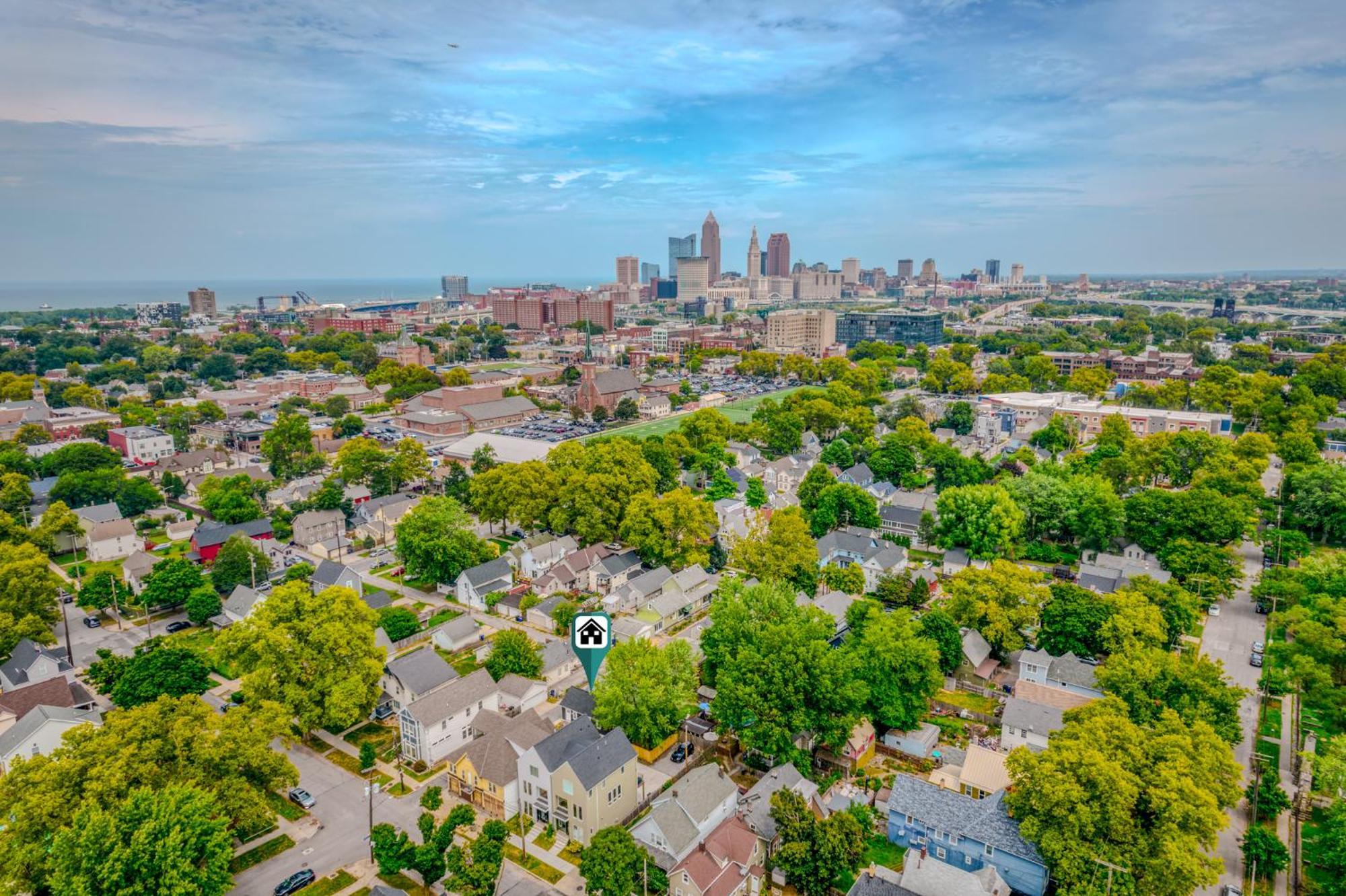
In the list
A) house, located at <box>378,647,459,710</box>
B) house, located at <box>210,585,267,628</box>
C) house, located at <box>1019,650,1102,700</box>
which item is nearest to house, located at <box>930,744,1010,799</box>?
house, located at <box>1019,650,1102,700</box>

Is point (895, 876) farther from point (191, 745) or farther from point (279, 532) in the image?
point (279, 532)

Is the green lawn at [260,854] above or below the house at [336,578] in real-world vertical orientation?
below

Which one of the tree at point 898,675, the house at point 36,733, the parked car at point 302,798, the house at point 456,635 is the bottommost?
the parked car at point 302,798

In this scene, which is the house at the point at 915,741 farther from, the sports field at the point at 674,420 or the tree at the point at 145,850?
the sports field at the point at 674,420

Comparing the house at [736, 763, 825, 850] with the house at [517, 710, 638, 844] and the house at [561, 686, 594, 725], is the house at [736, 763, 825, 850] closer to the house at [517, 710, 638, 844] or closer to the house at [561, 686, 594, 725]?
the house at [517, 710, 638, 844]

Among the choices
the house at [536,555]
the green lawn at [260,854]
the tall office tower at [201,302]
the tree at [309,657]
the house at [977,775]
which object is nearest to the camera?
the green lawn at [260,854]

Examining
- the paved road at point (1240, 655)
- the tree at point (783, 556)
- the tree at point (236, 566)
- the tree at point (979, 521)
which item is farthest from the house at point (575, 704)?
the tree at point (979, 521)
